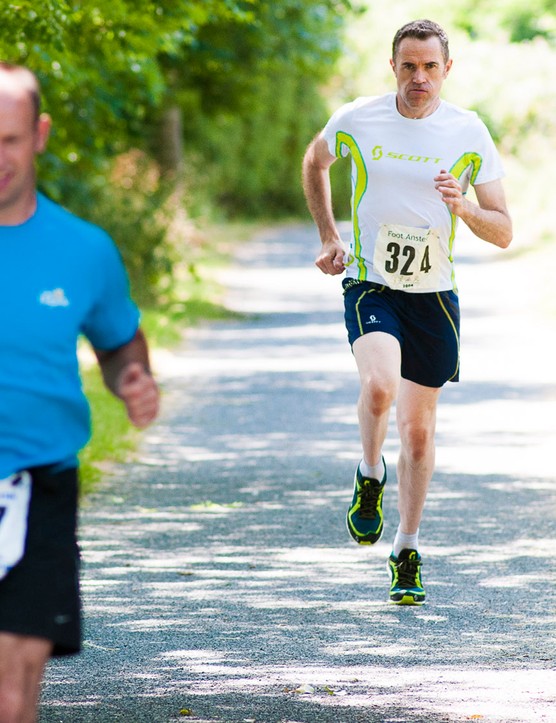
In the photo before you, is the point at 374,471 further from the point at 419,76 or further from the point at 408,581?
the point at 419,76

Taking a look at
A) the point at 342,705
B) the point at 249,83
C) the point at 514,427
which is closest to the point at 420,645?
the point at 342,705

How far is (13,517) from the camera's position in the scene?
3459 mm

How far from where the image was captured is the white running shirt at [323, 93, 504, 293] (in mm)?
6086

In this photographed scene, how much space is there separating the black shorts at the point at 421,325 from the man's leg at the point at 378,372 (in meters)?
0.10

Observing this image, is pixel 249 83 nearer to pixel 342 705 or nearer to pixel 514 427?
pixel 514 427

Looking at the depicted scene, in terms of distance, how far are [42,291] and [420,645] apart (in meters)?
2.83

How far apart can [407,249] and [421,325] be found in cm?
37

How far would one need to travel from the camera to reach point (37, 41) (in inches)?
352

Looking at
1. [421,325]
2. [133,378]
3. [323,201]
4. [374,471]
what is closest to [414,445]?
[374,471]

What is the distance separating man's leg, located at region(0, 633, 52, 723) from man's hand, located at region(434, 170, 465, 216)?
284 cm

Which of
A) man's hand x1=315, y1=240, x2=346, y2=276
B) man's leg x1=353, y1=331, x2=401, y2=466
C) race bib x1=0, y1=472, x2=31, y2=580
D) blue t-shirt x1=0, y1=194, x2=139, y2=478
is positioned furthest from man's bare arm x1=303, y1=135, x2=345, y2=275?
race bib x1=0, y1=472, x2=31, y2=580

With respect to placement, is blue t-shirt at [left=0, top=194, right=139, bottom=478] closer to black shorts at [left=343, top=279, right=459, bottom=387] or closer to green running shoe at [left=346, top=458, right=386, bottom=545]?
black shorts at [left=343, top=279, right=459, bottom=387]

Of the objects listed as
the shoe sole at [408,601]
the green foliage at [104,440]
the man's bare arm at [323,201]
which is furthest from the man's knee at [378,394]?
the green foliage at [104,440]

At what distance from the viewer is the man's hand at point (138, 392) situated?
3.60 metres
